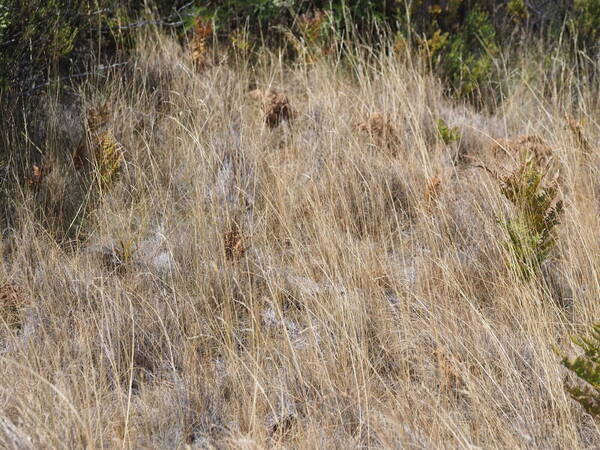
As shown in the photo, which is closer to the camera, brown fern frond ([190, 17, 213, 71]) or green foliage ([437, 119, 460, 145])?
green foliage ([437, 119, 460, 145])

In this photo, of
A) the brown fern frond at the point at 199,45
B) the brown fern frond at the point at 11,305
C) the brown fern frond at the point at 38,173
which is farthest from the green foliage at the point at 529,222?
the brown fern frond at the point at 199,45

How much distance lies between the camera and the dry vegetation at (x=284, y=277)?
7.98 feet

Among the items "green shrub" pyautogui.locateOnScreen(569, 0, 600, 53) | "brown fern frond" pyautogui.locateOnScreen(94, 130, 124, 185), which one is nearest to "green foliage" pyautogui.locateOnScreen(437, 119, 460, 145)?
"green shrub" pyautogui.locateOnScreen(569, 0, 600, 53)

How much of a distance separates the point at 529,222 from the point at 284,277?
113 cm

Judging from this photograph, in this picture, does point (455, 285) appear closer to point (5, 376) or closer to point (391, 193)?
point (391, 193)

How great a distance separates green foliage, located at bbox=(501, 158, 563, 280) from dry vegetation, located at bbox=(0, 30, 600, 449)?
0.25 feet

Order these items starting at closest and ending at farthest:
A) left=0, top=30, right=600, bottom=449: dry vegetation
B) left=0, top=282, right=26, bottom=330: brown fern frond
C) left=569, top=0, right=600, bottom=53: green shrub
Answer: left=0, top=30, right=600, bottom=449: dry vegetation
left=0, top=282, right=26, bottom=330: brown fern frond
left=569, top=0, right=600, bottom=53: green shrub

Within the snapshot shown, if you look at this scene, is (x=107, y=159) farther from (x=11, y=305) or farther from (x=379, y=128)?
(x=379, y=128)

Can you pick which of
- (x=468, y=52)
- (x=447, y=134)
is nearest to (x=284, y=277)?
(x=447, y=134)

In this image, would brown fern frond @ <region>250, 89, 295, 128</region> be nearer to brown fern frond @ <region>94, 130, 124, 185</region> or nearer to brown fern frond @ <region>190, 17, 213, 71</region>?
brown fern frond @ <region>190, 17, 213, 71</region>

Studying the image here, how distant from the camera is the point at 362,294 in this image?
3.01 m

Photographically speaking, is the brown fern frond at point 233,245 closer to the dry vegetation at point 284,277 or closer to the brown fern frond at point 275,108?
the dry vegetation at point 284,277

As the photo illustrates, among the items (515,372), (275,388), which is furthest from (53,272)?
(515,372)

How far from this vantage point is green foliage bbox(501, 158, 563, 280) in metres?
3.00
